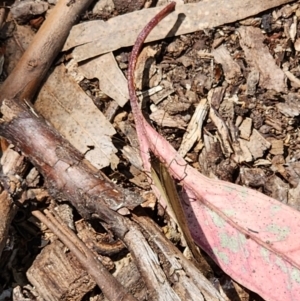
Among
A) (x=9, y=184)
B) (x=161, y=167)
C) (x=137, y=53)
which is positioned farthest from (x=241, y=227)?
(x=9, y=184)

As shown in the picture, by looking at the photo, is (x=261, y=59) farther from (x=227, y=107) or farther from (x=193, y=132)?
(x=193, y=132)

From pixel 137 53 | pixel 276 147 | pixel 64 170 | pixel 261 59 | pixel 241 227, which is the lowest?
pixel 241 227

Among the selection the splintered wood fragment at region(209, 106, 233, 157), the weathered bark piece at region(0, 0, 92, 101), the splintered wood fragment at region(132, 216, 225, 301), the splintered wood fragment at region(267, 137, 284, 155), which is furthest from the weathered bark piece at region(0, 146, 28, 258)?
the splintered wood fragment at region(267, 137, 284, 155)

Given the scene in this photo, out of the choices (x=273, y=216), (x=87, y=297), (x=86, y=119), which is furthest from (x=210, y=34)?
(x=87, y=297)

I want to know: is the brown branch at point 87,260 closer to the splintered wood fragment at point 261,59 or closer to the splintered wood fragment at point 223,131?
the splintered wood fragment at point 223,131

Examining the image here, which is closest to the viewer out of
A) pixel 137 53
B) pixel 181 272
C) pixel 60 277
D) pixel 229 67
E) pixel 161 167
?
pixel 181 272

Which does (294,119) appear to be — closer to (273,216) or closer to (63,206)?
(273,216)
